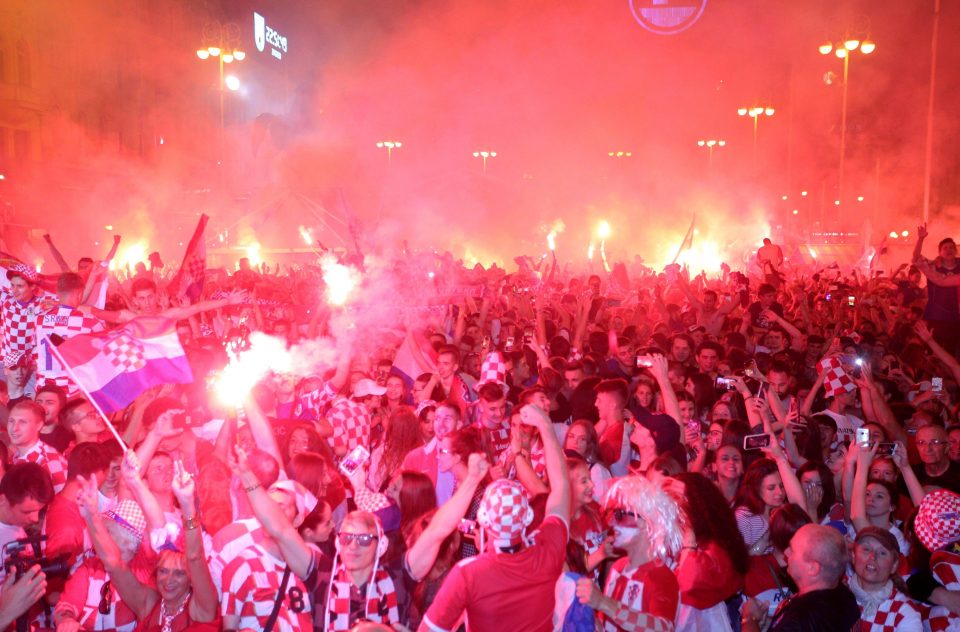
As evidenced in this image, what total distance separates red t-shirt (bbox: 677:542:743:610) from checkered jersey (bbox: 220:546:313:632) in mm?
1638

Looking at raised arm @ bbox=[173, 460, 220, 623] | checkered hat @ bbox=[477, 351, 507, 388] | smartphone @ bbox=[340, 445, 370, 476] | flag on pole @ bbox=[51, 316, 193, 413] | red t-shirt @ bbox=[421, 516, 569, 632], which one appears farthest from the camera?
checkered hat @ bbox=[477, 351, 507, 388]

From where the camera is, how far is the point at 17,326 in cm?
782

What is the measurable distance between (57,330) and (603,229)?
27820 millimetres

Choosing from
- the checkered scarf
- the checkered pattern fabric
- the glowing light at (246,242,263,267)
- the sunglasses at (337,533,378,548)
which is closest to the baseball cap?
the checkered pattern fabric

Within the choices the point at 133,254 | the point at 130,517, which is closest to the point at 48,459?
the point at 130,517

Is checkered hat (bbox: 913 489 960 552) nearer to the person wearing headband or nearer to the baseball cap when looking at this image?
the person wearing headband

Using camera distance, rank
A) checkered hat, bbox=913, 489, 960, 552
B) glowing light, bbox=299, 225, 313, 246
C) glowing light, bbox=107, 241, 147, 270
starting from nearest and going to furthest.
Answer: checkered hat, bbox=913, 489, 960, 552 → glowing light, bbox=299, 225, 313, 246 → glowing light, bbox=107, 241, 147, 270

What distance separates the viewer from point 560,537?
3682 mm

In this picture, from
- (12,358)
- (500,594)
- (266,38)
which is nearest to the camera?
(500,594)

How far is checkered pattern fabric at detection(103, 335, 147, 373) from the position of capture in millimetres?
5383

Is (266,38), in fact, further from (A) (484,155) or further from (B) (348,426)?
(B) (348,426)

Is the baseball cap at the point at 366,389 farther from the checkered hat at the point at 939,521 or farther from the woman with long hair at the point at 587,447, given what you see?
the checkered hat at the point at 939,521

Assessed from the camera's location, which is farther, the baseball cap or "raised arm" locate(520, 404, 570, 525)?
the baseball cap

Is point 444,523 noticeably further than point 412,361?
No
